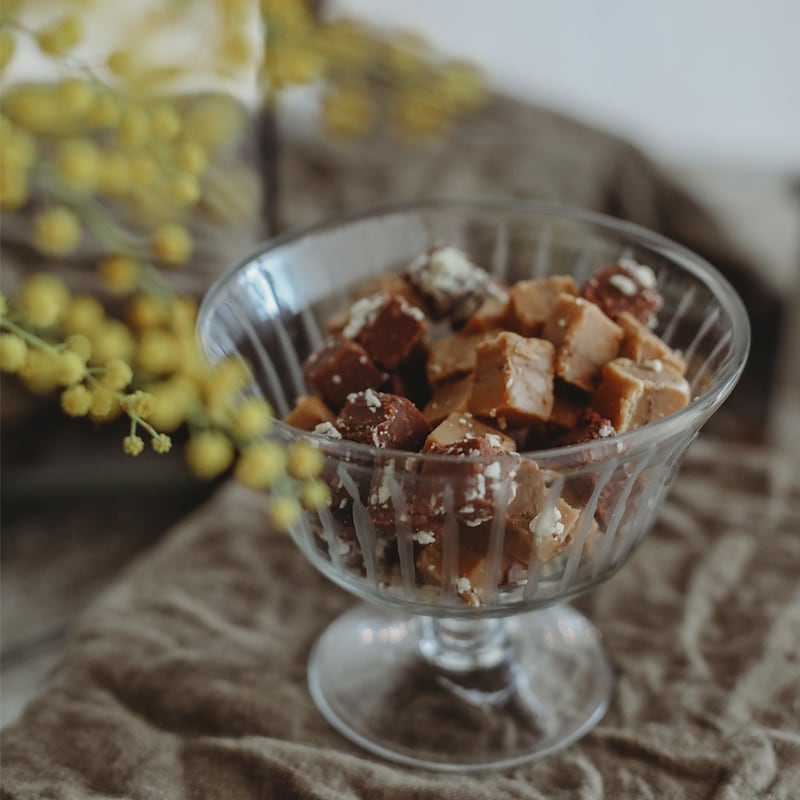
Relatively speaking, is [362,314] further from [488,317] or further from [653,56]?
[653,56]

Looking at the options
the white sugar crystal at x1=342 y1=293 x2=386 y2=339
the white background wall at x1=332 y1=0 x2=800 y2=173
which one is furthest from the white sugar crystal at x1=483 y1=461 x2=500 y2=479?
the white background wall at x1=332 y1=0 x2=800 y2=173

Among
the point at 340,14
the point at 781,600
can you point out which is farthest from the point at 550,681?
the point at 340,14

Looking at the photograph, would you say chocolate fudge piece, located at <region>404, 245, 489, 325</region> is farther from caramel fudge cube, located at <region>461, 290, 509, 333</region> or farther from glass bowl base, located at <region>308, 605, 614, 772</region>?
glass bowl base, located at <region>308, 605, 614, 772</region>

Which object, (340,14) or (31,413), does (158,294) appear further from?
(340,14)

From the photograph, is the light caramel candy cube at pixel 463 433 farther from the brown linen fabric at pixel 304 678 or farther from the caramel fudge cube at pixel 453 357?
the brown linen fabric at pixel 304 678

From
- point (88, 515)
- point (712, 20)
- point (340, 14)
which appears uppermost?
point (712, 20)

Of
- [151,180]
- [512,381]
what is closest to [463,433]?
[512,381]

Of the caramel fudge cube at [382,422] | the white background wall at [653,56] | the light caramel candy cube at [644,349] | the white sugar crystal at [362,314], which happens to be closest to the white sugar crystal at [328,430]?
the caramel fudge cube at [382,422]
